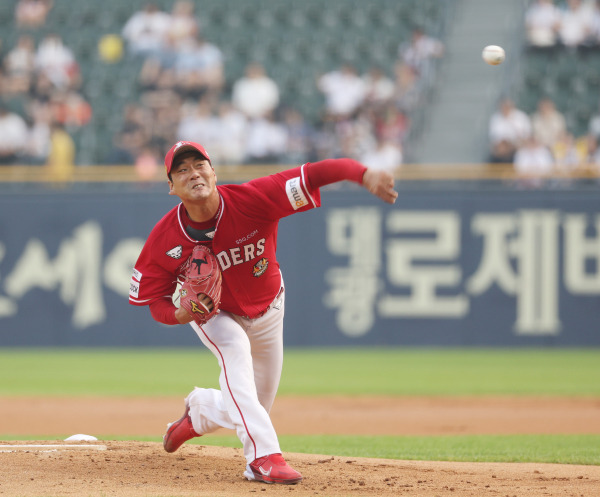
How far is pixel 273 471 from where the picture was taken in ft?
14.6

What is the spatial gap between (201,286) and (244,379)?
53cm

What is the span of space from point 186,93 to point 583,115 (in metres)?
5.72

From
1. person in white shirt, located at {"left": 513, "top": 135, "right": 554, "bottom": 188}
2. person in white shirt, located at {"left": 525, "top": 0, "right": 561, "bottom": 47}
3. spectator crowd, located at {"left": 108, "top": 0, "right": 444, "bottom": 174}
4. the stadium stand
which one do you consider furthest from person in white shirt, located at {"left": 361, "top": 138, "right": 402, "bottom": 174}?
person in white shirt, located at {"left": 525, "top": 0, "right": 561, "bottom": 47}

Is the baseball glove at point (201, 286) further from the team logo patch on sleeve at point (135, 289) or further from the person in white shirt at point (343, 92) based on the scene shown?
the person in white shirt at point (343, 92)

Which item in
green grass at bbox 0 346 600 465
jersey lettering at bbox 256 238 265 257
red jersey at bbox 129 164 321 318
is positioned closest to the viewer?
red jersey at bbox 129 164 321 318

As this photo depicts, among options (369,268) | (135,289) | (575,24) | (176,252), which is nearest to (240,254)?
(176,252)

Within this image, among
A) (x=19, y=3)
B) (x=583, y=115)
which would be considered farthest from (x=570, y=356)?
(x=19, y=3)

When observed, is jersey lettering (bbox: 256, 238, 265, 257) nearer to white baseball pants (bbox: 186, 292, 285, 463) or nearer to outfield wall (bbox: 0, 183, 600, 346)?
white baseball pants (bbox: 186, 292, 285, 463)

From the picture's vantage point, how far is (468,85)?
48.5ft

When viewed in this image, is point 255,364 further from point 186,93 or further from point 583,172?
point 186,93

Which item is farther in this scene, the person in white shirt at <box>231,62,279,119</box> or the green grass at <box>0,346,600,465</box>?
the person in white shirt at <box>231,62,279,119</box>

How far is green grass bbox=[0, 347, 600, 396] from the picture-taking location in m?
9.23

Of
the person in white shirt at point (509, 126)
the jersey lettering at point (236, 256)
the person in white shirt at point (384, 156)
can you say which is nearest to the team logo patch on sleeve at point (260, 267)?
the jersey lettering at point (236, 256)

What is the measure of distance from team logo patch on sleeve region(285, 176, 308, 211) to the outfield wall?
751cm
